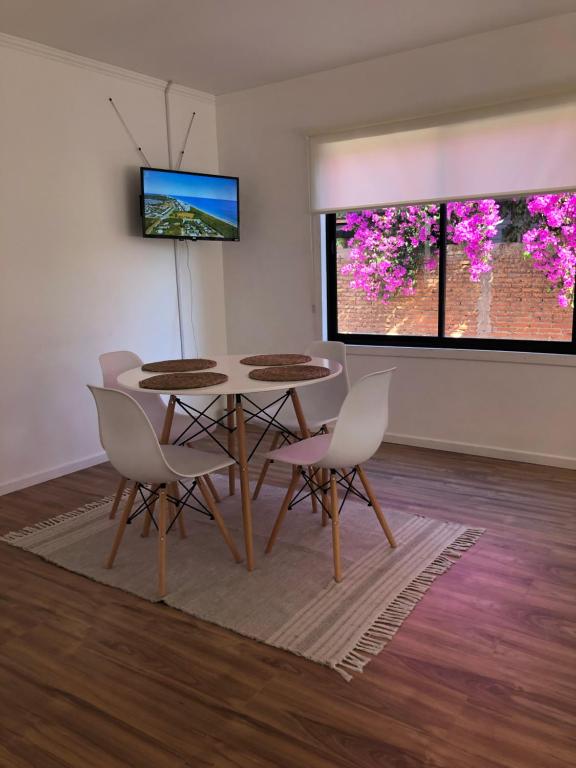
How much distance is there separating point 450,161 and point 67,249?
8.01 ft

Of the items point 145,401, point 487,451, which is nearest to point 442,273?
point 487,451

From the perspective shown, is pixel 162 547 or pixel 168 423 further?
pixel 168 423

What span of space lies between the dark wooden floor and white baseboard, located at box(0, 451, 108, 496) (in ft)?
3.33

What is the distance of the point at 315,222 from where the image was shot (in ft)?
15.0

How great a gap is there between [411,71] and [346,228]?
1.11 m

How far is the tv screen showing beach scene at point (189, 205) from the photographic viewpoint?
4227 millimetres

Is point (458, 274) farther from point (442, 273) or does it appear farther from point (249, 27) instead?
point (249, 27)

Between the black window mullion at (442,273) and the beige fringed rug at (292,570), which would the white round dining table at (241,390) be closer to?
the beige fringed rug at (292,570)

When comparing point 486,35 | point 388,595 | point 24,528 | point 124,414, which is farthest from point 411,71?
point 24,528

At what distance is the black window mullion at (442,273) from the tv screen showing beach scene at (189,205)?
4.89 ft

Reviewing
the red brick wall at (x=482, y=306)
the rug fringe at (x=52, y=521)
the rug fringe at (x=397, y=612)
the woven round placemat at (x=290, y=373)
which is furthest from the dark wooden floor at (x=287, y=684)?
the red brick wall at (x=482, y=306)

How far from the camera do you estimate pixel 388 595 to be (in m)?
2.44

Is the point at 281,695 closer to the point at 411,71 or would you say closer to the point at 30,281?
the point at 30,281

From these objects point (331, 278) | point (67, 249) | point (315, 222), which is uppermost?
point (315, 222)
